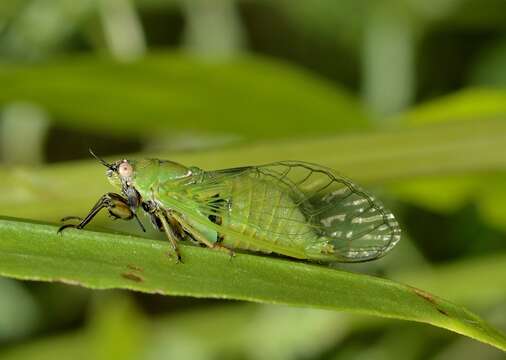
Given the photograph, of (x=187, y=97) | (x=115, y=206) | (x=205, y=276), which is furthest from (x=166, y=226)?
(x=187, y=97)

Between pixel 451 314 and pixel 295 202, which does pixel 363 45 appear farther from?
pixel 451 314

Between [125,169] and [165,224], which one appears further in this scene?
[125,169]

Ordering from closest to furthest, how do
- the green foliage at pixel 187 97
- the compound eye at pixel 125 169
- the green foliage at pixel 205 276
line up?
the green foliage at pixel 205 276
the compound eye at pixel 125 169
the green foliage at pixel 187 97

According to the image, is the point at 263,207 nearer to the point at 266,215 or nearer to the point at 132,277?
the point at 266,215

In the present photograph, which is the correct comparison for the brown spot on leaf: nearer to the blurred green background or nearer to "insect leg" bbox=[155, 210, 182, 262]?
"insect leg" bbox=[155, 210, 182, 262]

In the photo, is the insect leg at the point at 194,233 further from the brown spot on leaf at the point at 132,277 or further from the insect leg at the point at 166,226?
the brown spot on leaf at the point at 132,277

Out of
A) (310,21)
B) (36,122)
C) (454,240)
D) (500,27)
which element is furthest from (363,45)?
(36,122)

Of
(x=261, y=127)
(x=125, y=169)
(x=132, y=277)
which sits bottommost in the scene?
(x=132, y=277)

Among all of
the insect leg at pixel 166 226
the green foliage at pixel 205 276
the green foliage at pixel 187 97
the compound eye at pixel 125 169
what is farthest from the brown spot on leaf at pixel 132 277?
the green foliage at pixel 187 97
